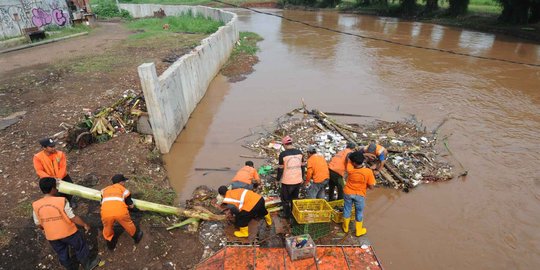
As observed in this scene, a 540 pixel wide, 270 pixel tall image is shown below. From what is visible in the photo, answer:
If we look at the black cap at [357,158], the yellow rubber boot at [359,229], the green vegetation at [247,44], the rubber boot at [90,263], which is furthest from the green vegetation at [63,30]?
the yellow rubber boot at [359,229]

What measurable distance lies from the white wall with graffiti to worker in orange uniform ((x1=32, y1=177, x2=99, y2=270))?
61.5ft

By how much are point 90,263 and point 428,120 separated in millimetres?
10121

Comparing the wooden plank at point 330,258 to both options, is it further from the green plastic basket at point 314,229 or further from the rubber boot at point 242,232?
the rubber boot at point 242,232

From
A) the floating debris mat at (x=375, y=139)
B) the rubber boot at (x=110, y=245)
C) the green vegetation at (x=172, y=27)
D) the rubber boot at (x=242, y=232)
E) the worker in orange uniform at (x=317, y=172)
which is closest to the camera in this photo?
the rubber boot at (x=110, y=245)

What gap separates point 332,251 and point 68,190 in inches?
180

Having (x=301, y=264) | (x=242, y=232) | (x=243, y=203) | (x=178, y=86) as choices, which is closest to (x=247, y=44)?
(x=178, y=86)

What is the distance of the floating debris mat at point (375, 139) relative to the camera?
7.57m

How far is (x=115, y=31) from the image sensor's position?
2439cm

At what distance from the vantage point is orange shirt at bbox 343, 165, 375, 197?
5.50 meters

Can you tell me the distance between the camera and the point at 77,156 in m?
7.83

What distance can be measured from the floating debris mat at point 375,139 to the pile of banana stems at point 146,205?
1.52m

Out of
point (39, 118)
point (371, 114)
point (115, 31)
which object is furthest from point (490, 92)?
point (115, 31)

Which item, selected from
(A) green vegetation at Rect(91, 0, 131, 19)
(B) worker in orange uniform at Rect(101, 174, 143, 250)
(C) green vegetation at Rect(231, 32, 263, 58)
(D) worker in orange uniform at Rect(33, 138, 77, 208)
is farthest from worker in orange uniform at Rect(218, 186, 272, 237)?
(A) green vegetation at Rect(91, 0, 131, 19)

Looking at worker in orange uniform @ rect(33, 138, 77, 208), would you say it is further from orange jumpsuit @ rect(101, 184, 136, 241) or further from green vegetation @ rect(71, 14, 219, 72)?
green vegetation @ rect(71, 14, 219, 72)
